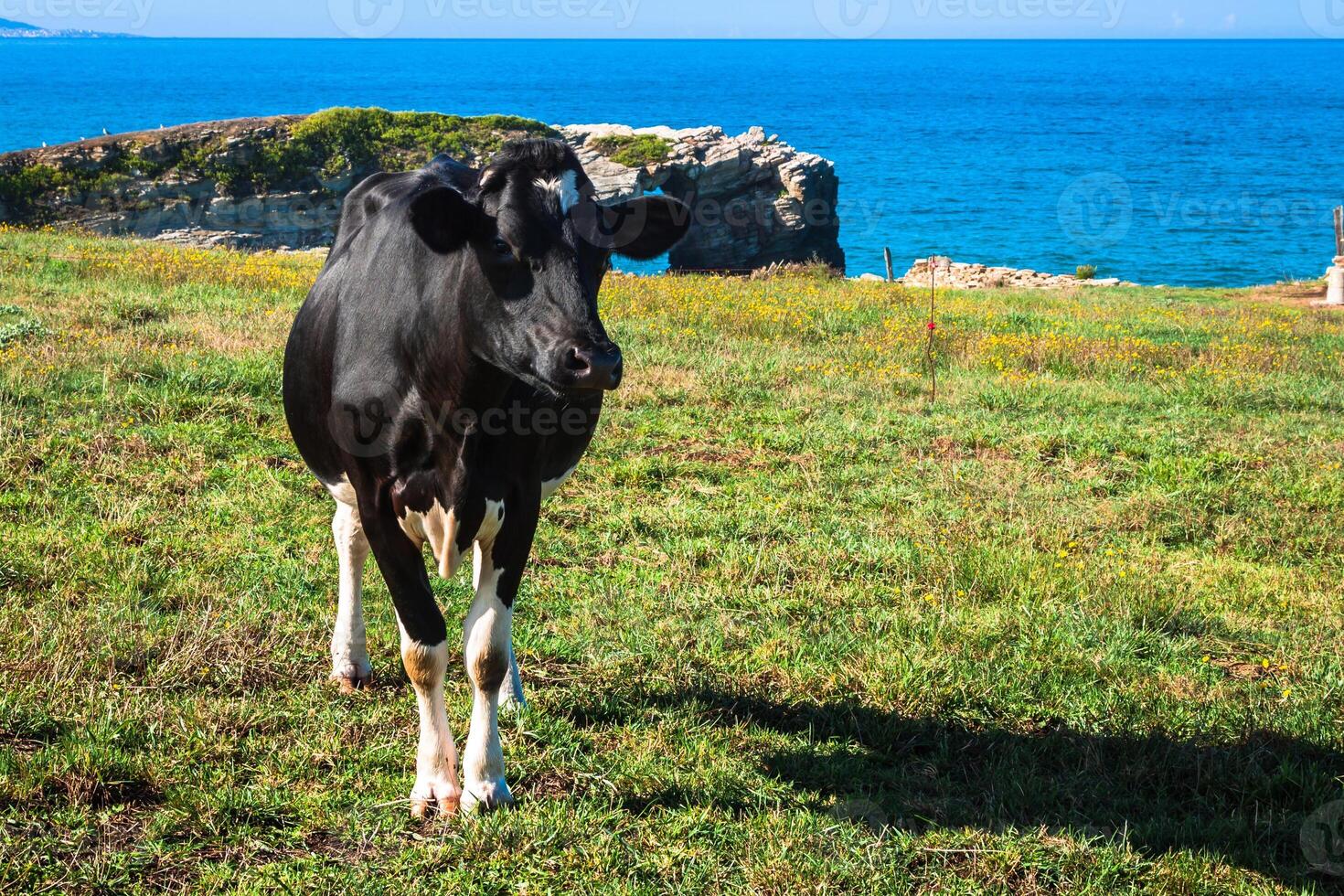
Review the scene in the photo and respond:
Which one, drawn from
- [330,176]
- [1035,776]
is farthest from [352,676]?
[330,176]

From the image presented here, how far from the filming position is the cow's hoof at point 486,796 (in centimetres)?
433

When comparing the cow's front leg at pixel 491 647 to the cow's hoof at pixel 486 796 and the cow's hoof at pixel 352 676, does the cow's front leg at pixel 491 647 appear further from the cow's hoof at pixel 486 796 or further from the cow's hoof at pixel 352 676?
the cow's hoof at pixel 352 676

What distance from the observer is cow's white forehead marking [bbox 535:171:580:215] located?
3.83 meters

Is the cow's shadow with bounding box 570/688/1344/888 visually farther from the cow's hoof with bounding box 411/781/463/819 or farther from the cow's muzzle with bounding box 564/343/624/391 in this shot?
the cow's muzzle with bounding box 564/343/624/391

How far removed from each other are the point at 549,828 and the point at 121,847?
146 centimetres

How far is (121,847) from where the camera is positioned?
3.93 meters

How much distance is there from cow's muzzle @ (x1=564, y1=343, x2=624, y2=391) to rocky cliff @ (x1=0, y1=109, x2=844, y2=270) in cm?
2828

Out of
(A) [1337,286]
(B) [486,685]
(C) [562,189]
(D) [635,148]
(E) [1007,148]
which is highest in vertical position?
(E) [1007,148]

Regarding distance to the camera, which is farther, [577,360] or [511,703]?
[511,703]

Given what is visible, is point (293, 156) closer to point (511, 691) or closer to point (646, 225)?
point (511, 691)

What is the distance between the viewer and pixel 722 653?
5711 mm

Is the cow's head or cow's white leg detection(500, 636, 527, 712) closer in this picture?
the cow's head

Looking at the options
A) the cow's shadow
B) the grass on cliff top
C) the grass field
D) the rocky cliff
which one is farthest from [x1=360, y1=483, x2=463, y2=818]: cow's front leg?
the grass on cliff top

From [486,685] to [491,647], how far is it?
15 centimetres
